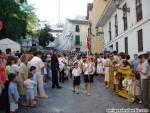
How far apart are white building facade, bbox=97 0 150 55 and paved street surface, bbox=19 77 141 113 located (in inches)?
175

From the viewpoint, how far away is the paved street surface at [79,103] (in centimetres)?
1334

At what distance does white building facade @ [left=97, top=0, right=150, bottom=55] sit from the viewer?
21.0 m

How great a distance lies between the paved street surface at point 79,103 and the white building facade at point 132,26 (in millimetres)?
4455

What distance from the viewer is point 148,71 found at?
14336 mm

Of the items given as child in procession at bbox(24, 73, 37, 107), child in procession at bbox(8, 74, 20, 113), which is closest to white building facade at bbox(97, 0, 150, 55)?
child in procession at bbox(24, 73, 37, 107)

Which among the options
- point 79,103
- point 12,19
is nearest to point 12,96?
point 79,103

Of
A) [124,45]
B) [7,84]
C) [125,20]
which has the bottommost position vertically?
[7,84]

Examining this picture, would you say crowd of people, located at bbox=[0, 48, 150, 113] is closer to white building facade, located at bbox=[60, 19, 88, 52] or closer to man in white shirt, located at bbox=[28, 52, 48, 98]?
man in white shirt, located at bbox=[28, 52, 48, 98]

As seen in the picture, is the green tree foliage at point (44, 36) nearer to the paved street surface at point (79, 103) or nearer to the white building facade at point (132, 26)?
the white building facade at point (132, 26)

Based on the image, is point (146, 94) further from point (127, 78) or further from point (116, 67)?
point (116, 67)

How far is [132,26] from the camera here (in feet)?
79.0

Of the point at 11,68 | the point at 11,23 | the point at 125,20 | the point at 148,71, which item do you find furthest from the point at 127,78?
the point at 11,23

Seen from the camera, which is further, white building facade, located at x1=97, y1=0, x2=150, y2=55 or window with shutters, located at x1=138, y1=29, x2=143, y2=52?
window with shutters, located at x1=138, y1=29, x2=143, y2=52

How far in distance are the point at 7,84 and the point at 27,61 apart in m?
3.59
